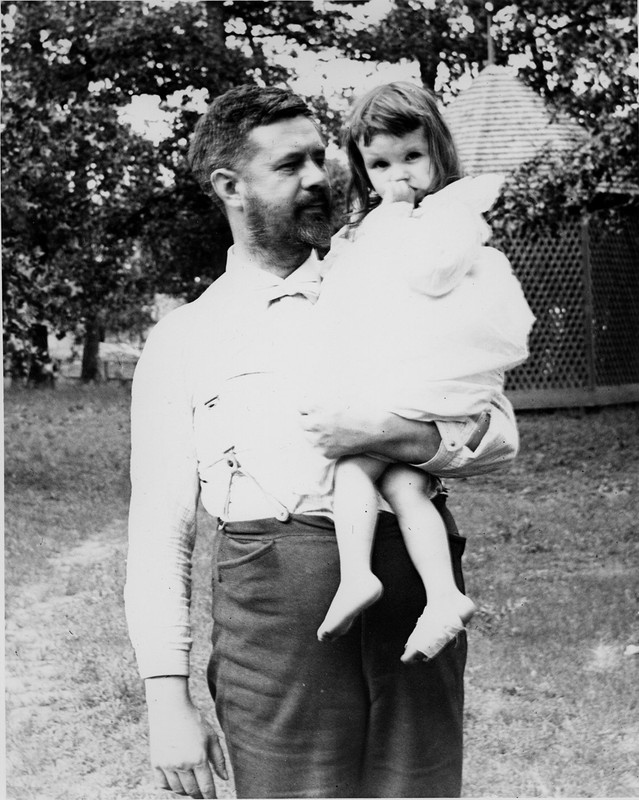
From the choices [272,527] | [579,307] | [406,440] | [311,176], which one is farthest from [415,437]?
[579,307]

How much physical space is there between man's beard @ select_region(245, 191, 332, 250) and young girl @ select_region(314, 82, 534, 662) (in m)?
0.06

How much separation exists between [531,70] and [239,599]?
603 cm

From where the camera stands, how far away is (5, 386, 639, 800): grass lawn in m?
3.81

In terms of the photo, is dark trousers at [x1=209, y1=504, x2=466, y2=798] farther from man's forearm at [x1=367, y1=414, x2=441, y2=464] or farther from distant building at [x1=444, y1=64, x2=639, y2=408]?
distant building at [x1=444, y1=64, x2=639, y2=408]

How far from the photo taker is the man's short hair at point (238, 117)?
2.05 metres

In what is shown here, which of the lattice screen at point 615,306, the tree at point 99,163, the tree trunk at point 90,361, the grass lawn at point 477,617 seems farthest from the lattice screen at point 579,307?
the tree at point 99,163

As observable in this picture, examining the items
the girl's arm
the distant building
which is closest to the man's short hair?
the girl's arm

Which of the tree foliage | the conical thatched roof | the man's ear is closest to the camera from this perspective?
the man's ear

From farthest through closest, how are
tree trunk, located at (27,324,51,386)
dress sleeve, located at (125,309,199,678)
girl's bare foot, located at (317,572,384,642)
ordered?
1. tree trunk, located at (27,324,51,386)
2. dress sleeve, located at (125,309,199,678)
3. girl's bare foot, located at (317,572,384,642)

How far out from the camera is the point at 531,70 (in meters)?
7.03

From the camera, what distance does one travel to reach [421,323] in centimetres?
190

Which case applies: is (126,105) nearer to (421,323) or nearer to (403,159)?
(403,159)

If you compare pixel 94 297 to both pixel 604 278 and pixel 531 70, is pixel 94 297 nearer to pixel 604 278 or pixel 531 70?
pixel 531 70

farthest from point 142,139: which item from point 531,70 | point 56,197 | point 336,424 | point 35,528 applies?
point 336,424
